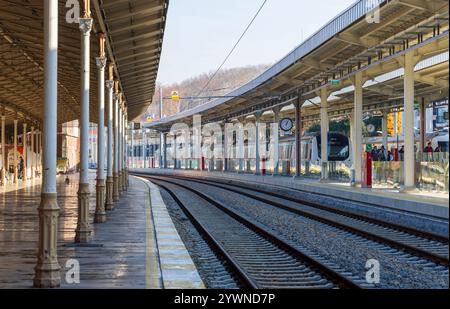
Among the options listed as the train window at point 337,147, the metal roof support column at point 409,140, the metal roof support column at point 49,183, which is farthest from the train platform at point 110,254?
the train window at point 337,147

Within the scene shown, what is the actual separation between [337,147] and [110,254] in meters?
28.8

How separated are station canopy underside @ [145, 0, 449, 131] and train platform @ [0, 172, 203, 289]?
5023mm

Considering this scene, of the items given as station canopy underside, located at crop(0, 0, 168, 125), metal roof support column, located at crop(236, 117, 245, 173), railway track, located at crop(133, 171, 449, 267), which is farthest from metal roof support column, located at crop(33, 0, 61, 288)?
metal roof support column, located at crop(236, 117, 245, 173)

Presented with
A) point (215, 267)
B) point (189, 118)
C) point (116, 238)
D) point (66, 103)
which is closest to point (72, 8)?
point (116, 238)

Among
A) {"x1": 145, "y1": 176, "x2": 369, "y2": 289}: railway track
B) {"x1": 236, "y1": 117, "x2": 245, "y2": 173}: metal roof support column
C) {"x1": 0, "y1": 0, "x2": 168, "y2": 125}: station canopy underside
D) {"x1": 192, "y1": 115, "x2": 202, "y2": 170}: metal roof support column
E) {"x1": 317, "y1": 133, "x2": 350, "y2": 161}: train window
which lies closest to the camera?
{"x1": 145, "y1": 176, "x2": 369, "y2": 289}: railway track

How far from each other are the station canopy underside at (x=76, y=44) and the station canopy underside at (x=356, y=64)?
6.15 meters

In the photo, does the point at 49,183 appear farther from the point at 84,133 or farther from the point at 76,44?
the point at 76,44

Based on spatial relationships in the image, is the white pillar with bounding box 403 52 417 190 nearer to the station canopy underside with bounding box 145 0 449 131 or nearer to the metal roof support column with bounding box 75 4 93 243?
A: the station canopy underside with bounding box 145 0 449 131

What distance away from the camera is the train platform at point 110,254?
29.3ft

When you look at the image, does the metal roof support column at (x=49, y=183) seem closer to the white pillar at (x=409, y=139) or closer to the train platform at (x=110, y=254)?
the train platform at (x=110, y=254)

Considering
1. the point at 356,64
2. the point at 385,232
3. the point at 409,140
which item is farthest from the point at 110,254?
the point at 356,64

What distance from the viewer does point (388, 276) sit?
10047 mm

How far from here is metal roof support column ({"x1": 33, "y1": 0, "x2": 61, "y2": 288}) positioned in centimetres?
845
